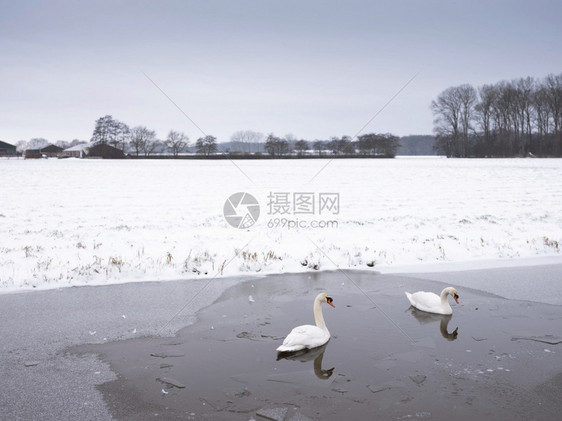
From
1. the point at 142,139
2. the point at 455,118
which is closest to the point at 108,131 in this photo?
the point at 142,139

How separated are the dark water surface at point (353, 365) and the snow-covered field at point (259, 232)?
12.1 ft

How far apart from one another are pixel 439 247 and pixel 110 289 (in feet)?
29.4

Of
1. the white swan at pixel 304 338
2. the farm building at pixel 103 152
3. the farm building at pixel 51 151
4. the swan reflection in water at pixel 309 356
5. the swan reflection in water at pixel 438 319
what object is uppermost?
the farm building at pixel 51 151

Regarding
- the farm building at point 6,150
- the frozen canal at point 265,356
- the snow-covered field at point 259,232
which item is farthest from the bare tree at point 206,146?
the frozen canal at point 265,356

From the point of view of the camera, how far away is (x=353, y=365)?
6121mm

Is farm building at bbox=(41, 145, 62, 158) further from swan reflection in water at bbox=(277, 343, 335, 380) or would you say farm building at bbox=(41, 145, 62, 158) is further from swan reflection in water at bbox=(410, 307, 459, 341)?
swan reflection in water at bbox=(277, 343, 335, 380)

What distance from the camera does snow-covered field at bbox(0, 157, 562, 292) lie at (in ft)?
38.4

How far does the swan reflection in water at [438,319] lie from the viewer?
7.42 meters

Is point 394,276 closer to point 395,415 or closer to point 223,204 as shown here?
point 395,415

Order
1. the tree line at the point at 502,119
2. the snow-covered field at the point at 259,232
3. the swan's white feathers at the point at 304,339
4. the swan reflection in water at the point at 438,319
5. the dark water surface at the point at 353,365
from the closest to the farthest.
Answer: the dark water surface at the point at 353,365, the swan's white feathers at the point at 304,339, the swan reflection in water at the point at 438,319, the snow-covered field at the point at 259,232, the tree line at the point at 502,119

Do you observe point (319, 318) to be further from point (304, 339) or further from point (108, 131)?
point (108, 131)

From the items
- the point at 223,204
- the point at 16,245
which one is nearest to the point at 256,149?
the point at 223,204

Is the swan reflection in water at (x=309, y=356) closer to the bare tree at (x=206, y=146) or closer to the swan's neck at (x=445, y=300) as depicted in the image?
the swan's neck at (x=445, y=300)

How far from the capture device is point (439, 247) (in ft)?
43.2
